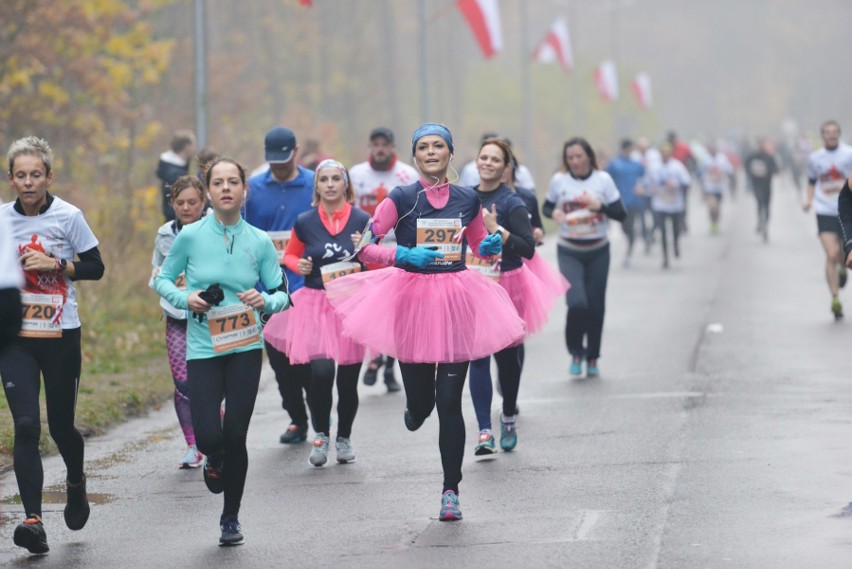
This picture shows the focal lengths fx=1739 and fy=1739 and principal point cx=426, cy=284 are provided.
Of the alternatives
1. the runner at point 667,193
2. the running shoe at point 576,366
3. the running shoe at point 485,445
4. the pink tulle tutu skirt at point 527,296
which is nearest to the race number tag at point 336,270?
the running shoe at point 485,445

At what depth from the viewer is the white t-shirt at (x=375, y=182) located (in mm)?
13945

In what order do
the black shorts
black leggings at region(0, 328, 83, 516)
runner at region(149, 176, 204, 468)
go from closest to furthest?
black leggings at region(0, 328, 83, 516) < runner at region(149, 176, 204, 468) < the black shorts

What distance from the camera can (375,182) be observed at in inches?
551

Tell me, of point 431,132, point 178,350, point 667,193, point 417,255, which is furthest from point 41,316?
point 667,193

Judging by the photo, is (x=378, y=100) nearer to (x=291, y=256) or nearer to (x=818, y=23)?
(x=291, y=256)

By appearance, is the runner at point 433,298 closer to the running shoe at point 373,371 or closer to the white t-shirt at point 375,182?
the white t-shirt at point 375,182

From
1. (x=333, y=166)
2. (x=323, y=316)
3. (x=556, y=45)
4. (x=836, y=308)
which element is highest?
(x=556, y=45)

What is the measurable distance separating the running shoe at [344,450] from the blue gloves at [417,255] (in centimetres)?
220

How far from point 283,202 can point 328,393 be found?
1.60 m

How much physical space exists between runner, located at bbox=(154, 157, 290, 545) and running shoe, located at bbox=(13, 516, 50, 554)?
805mm

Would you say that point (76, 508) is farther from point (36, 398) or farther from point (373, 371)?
point (373, 371)

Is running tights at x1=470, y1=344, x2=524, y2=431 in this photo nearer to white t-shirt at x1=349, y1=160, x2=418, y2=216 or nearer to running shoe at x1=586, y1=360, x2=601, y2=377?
white t-shirt at x1=349, y1=160, x2=418, y2=216

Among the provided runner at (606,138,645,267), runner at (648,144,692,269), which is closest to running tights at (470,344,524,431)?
runner at (648,144,692,269)

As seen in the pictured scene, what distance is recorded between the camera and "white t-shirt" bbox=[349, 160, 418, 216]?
13945mm
